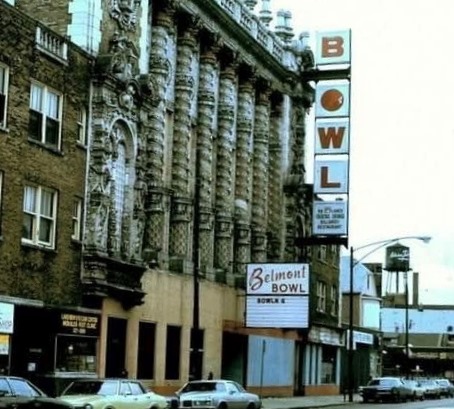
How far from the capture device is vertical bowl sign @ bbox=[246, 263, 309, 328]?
158 feet

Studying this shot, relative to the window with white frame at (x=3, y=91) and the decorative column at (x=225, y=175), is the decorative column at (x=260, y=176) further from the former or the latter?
the window with white frame at (x=3, y=91)

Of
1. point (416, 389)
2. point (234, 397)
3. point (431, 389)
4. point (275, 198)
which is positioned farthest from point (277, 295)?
point (431, 389)

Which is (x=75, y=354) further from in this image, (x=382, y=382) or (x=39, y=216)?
(x=382, y=382)

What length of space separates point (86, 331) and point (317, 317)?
29104 mm

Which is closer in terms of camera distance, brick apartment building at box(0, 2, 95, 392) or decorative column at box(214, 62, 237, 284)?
brick apartment building at box(0, 2, 95, 392)

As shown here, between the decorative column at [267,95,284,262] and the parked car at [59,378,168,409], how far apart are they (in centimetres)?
2835

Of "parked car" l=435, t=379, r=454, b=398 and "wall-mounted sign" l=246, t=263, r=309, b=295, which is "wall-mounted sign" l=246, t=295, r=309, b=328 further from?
"parked car" l=435, t=379, r=454, b=398

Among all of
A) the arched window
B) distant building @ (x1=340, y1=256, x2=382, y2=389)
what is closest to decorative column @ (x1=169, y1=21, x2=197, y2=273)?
the arched window

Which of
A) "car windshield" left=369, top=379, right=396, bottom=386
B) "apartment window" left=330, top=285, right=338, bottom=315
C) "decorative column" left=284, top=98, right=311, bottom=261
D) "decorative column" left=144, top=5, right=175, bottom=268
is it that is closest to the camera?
"decorative column" left=144, top=5, right=175, bottom=268

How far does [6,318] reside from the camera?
31.1m

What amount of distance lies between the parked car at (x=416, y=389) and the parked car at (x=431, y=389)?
1.36 metres

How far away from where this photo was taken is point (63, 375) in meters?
34.3

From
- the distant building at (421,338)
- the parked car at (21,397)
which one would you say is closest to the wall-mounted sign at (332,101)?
the parked car at (21,397)

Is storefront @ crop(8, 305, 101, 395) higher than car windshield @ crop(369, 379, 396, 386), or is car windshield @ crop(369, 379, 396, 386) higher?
storefront @ crop(8, 305, 101, 395)
